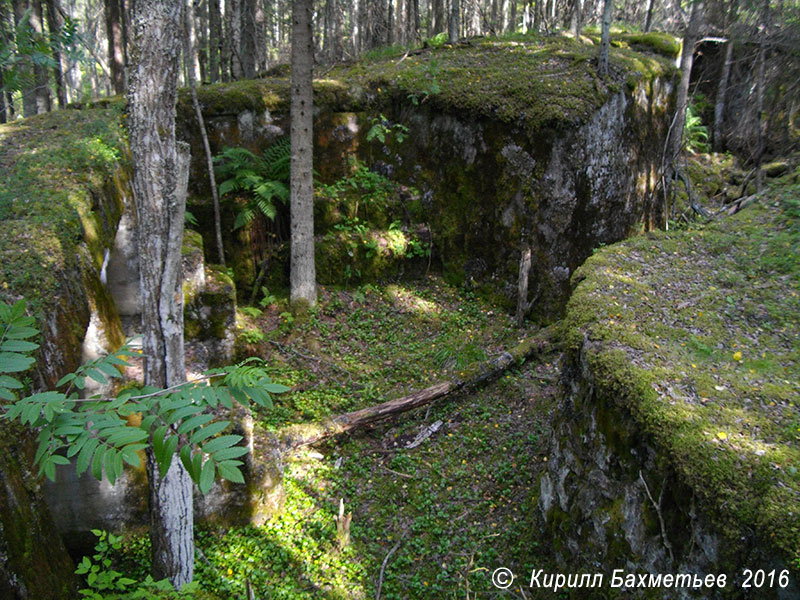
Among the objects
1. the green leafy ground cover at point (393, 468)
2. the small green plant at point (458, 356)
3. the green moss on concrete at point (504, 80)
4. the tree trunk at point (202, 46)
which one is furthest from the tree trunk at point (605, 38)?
the tree trunk at point (202, 46)

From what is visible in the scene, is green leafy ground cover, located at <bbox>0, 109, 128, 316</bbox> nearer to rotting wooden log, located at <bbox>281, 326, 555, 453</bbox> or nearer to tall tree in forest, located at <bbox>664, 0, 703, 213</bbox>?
rotting wooden log, located at <bbox>281, 326, 555, 453</bbox>

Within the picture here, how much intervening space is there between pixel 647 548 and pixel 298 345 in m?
6.18

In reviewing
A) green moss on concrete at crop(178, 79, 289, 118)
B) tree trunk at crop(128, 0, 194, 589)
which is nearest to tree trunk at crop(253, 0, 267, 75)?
green moss on concrete at crop(178, 79, 289, 118)

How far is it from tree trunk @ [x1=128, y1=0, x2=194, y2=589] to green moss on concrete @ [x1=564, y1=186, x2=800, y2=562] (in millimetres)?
3803

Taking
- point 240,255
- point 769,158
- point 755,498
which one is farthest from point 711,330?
point 769,158

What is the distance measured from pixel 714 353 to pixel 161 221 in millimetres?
5053

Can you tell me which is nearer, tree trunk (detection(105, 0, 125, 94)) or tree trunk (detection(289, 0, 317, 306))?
tree trunk (detection(289, 0, 317, 306))

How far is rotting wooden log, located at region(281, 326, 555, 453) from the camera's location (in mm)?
7055

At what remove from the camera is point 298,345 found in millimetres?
8719

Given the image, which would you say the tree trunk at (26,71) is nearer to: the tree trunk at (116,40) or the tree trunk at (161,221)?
the tree trunk at (116,40)

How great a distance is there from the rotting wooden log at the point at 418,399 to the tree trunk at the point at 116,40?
9.98m

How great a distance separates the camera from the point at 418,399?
768 centimetres

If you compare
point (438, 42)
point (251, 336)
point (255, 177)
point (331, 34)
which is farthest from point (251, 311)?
point (331, 34)

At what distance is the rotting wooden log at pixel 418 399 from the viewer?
705 cm
